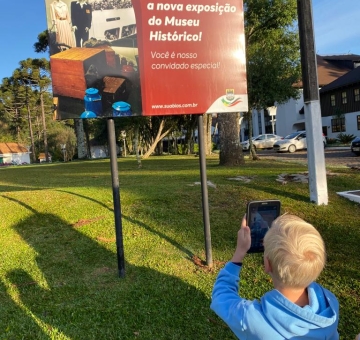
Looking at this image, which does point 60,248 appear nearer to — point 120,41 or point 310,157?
point 120,41

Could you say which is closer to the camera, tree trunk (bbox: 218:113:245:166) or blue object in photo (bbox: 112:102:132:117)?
blue object in photo (bbox: 112:102:132:117)

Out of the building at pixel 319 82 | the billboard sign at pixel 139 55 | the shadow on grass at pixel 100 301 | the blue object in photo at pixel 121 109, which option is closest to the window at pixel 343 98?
the building at pixel 319 82

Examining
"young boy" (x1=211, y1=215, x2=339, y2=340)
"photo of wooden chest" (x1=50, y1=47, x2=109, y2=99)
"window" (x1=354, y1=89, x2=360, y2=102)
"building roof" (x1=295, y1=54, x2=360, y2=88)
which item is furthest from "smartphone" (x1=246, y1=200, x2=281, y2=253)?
"building roof" (x1=295, y1=54, x2=360, y2=88)

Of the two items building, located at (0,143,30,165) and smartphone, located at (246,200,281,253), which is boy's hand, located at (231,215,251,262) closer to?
smartphone, located at (246,200,281,253)

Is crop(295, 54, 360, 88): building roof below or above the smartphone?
above

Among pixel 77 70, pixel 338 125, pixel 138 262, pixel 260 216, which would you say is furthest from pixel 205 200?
pixel 338 125

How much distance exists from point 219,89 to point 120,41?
116 cm

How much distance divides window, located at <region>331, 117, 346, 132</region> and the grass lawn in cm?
3586

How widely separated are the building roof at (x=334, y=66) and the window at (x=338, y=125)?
7.71 m

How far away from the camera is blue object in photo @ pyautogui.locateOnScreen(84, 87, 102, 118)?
384 centimetres

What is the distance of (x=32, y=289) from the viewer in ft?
12.6

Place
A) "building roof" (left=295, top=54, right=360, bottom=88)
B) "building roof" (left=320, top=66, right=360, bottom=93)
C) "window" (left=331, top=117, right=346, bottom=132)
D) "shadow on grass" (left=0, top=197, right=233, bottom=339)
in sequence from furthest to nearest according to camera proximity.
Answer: "building roof" (left=295, top=54, right=360, bottom=88), "window" (left=331, top=117, right=346, bottom=132), "building roof" (left=320, top=66, right=360, bottom=93), "shadow on grass" (left=0, top=197, right=233, bottom=339)

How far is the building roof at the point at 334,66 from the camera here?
47500 mm

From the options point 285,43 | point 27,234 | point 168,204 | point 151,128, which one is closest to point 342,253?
point 168,204
